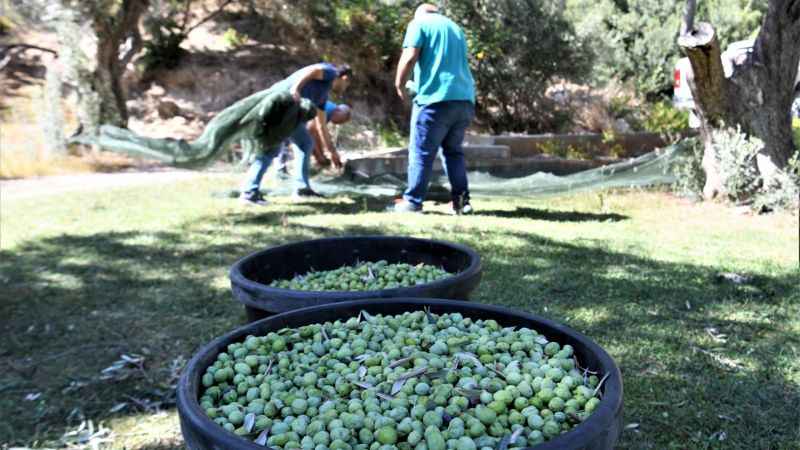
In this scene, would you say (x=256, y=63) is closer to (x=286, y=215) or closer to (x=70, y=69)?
(x=70, y=69)

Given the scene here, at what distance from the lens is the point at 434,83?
17.6ft

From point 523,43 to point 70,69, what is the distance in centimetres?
794

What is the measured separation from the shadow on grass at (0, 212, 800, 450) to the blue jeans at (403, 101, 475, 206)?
586 millimetres

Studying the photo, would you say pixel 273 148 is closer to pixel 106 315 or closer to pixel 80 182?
pixel 106 315

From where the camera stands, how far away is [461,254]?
249 centimetres

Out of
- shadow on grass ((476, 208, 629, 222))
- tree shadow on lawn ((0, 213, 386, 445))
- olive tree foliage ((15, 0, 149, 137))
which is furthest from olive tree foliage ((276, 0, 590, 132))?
tree shadow on lawn ((0, 213, 386, 445))

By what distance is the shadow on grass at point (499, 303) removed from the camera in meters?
2.58

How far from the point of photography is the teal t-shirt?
209 inches

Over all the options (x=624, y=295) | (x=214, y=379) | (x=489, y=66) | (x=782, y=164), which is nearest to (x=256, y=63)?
(x=489, y=66)

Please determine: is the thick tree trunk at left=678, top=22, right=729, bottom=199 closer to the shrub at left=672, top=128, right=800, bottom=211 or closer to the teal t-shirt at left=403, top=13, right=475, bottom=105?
the shrub at left=672, top=128, right=800, bottom=211

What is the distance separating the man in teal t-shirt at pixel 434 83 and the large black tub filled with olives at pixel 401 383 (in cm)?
364

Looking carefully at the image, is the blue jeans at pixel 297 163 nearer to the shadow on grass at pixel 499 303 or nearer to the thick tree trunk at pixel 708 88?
the shadow on grass at pixel 499 303

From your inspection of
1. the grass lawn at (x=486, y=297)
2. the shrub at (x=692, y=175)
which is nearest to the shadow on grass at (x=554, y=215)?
the grass lawn at (x=486, y=297)

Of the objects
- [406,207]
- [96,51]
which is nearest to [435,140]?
[406,207]
